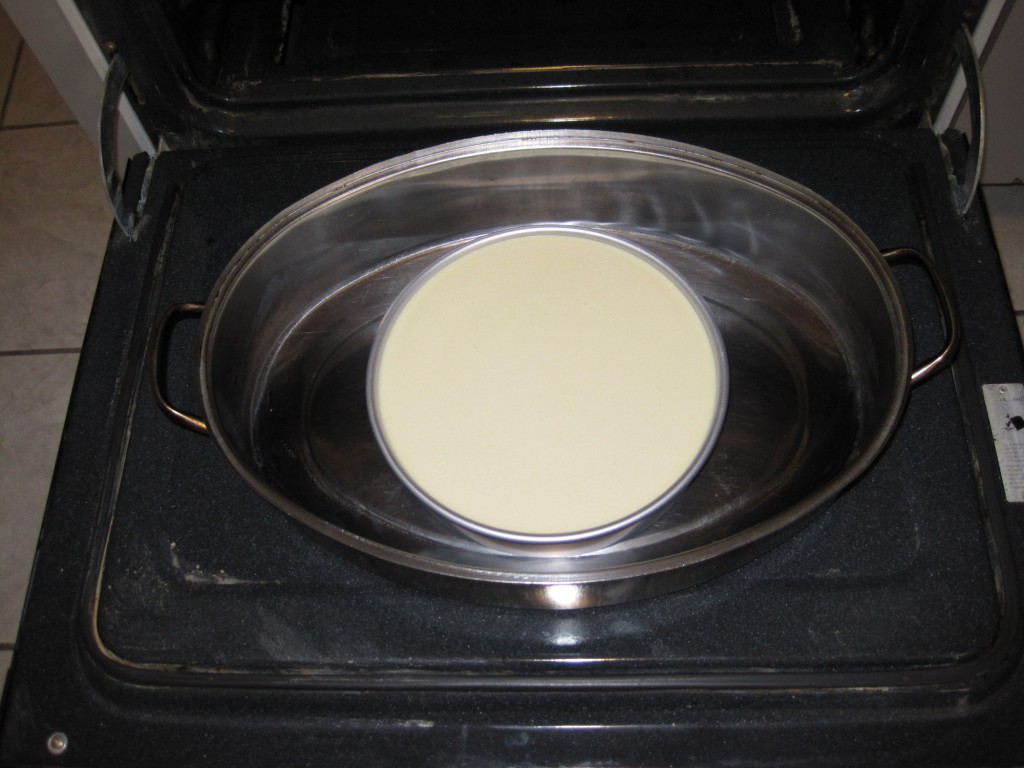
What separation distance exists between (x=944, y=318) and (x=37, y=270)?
1.20 m

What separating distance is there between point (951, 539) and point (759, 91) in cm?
47

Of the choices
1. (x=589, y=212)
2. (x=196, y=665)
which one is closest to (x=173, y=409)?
(x=196, y=665)

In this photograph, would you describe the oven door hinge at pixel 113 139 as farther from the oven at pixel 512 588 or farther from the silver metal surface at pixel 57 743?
the silver metal surface at pixel 57 743

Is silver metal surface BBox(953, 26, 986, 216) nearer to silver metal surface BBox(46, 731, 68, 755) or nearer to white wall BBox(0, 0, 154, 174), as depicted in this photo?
white wall BBox(0, 0, 154, 174)

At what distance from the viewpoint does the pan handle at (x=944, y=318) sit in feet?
2.38

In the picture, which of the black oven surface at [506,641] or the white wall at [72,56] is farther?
the white wall at [72,56]

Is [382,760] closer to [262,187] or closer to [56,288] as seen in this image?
[262,187]

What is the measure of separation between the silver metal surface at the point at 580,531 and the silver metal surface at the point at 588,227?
44 millimetres

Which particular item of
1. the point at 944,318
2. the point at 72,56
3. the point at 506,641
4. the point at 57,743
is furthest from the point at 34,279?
the point at 944,318


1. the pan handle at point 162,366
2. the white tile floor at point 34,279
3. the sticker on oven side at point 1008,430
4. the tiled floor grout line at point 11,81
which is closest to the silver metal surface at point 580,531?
the pan handle at point 162,366

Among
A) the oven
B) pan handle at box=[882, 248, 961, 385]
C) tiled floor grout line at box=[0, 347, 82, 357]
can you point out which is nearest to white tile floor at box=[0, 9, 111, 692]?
tiled floor grout line at box=[0, 347, 82, 357]

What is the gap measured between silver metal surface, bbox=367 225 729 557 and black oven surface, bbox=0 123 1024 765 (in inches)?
2.5

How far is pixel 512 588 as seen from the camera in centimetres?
70

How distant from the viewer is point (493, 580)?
2.22ft
